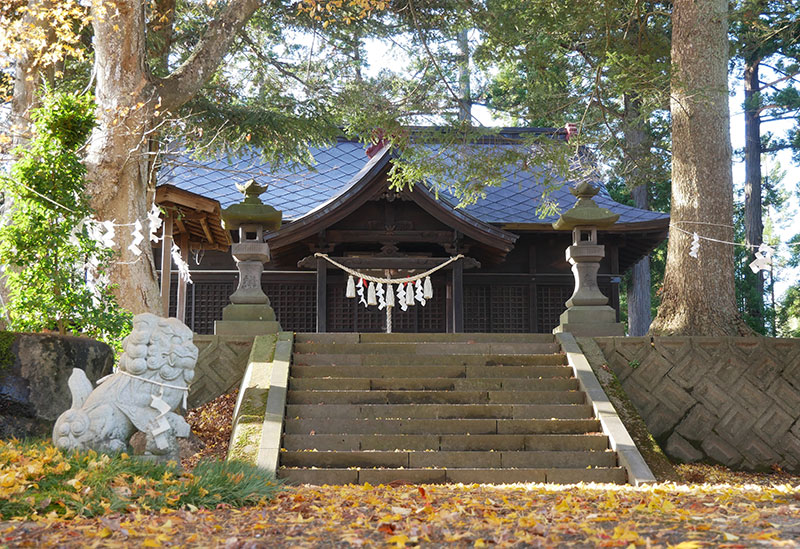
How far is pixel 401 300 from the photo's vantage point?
45.7 ft

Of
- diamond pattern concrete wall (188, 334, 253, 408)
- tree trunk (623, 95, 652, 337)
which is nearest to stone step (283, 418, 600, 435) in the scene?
diamond pattern concrete wall (188, 334, 253, 408)

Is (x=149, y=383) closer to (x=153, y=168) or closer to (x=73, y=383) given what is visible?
(x=73, y=383)

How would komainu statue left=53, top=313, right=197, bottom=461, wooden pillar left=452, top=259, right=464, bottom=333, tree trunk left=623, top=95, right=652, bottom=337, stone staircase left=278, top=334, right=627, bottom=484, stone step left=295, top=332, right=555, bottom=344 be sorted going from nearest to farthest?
komainu statue left=53, top=313, right=197, bottom=461, stone staircase left=278, top=334, right=627, bottom=484, stone step left=295, top=332, right=555, bottom=344, wooden pillar left=452, top=259, right=464, bottom=333, tree trunk left=623, top=95, right=652, bottom=337

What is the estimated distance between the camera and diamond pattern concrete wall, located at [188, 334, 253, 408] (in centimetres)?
946

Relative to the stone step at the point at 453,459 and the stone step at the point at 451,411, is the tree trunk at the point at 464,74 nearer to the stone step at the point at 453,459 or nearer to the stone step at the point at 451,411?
the stone step at the point at 451,411

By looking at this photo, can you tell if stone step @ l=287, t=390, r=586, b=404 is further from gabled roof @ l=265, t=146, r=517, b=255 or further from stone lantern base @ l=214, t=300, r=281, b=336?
gabled roof @ l=265, t=146, r=517, b=255

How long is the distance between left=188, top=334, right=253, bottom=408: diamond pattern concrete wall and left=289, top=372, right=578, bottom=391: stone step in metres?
1.36

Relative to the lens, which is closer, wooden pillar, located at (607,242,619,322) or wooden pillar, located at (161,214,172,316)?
wooden pillar, located at (161,214,172,316)

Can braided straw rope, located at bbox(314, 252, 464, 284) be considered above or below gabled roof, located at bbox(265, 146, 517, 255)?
below

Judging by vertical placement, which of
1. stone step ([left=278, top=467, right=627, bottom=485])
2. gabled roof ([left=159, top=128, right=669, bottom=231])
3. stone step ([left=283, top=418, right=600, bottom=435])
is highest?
gabled roof ([left=159, top=128, right=669, bottom=231])

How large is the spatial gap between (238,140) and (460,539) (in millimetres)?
9414

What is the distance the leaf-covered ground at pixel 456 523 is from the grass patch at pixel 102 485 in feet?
0.44

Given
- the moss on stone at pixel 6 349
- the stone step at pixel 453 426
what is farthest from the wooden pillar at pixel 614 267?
the moss on stone at pixel 6 349

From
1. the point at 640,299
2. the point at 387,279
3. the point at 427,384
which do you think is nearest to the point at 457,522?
the point at 427,384
